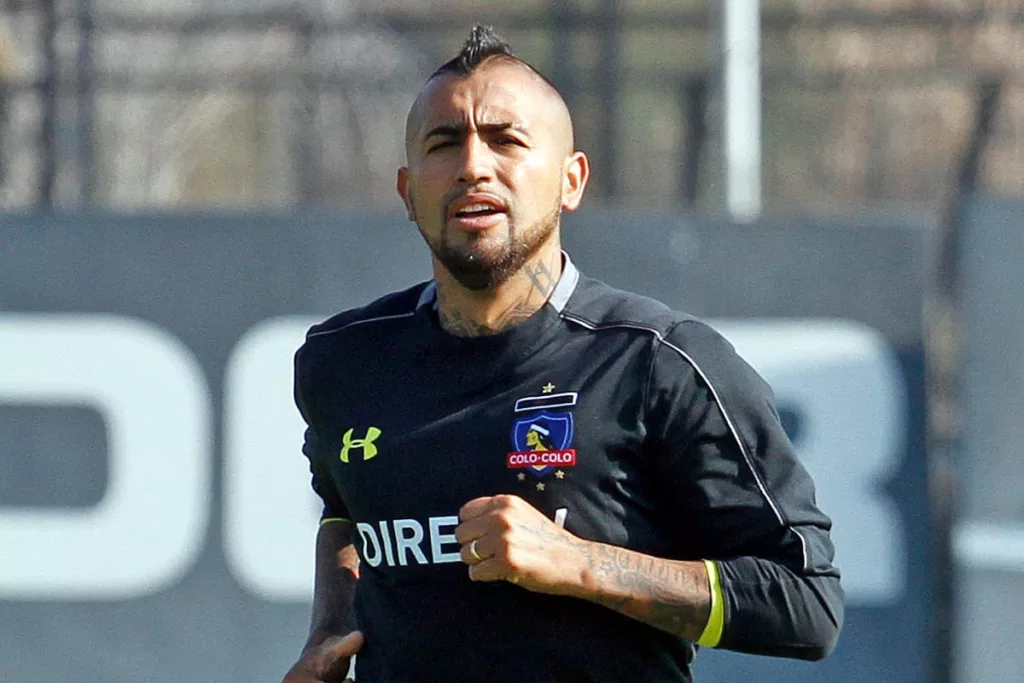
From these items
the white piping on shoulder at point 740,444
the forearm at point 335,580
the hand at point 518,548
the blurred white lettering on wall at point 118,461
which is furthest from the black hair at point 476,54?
the blurred white lettering on wall at point 118,461

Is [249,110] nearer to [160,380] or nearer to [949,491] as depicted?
[160,380]

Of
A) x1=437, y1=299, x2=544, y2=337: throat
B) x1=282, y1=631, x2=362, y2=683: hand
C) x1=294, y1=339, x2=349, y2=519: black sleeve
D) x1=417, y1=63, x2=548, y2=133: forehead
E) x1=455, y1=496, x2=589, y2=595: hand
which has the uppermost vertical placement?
x1=417, y1=63, x2=548, y2=133: forehead

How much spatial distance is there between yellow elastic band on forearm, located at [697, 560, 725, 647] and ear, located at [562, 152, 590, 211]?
2.21 ft

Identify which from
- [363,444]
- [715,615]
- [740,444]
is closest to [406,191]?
[363,444]

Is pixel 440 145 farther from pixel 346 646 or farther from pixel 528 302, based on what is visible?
pixel 346 646

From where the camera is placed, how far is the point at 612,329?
8.89 feet

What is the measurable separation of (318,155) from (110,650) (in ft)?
10.1

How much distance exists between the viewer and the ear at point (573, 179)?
9.16ft

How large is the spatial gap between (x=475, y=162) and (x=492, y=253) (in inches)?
5.8

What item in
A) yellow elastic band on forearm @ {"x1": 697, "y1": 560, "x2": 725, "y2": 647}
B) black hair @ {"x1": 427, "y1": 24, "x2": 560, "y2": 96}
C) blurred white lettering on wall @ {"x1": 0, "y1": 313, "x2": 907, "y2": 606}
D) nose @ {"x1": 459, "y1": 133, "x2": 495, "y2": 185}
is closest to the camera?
yellow elastic band on forearm @ {"x1": 697, "y1": 560, "x2": 725, "y2": 647}

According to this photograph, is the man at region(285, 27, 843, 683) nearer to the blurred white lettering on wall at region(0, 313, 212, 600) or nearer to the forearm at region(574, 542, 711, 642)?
the forearm at region(574, 542, 711, 642)

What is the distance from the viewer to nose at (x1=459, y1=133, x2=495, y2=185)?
2650 millimetres

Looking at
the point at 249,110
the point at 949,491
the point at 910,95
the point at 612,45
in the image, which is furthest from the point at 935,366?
the point at 249,110

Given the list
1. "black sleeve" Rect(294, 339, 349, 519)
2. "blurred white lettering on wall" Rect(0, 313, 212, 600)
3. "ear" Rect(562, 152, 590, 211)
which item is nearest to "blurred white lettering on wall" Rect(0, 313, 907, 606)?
"blurred white lettering on wall" Rect(0, 313, 212, 600)
